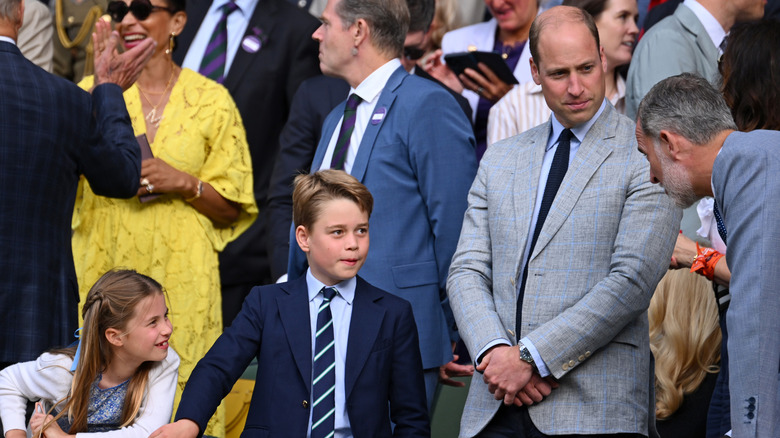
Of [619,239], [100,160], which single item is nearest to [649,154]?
[619,239]

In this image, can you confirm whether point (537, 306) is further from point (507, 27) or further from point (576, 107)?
point (507, 27)

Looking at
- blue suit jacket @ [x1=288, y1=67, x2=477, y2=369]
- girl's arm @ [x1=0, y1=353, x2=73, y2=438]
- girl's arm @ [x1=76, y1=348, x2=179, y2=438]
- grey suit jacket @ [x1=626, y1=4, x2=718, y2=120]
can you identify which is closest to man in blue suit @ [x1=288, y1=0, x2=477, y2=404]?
blue suit jacket @ [x1=288, y1=67, x2=477, y2=369]

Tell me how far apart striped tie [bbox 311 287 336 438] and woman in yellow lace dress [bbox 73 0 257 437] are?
3.82ft

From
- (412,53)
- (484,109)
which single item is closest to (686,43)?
(484,109)

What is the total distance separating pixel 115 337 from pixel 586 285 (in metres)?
1.51

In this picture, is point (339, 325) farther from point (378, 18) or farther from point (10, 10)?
point (10, 10)

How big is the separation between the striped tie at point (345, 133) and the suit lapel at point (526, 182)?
0.80 metres

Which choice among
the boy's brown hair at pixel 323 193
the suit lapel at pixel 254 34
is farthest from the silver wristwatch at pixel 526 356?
the suit lapel at pixel 254 34

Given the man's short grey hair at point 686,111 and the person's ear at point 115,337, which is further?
the person's ear at point 115,337

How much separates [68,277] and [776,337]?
247 centimetres

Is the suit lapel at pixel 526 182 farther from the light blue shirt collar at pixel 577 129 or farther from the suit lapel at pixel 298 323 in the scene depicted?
the suit lapel at pixel 298 323

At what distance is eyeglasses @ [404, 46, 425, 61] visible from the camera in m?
5.63

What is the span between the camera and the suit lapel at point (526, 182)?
355 centimetres

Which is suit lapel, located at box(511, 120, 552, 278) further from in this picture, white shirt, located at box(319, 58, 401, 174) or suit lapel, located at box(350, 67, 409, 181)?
white shirt, located at box(319, 58, 401, 174)
